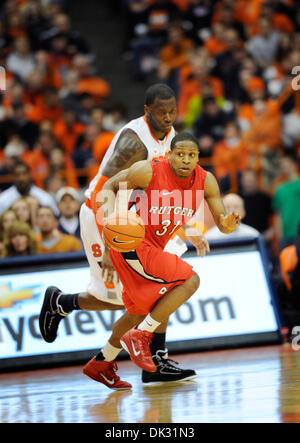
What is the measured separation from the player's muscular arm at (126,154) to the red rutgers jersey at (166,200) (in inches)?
9.9

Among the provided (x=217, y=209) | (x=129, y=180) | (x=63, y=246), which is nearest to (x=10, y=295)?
(x=63, y=246)

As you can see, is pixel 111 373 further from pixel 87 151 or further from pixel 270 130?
pixel 87 151

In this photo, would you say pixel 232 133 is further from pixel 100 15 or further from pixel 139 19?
→ pixel 100 15

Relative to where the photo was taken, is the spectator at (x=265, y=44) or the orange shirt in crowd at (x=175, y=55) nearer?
the spectator at (x=265, y=44)

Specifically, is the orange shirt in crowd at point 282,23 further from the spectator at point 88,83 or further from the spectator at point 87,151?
the spectator at point 87,151

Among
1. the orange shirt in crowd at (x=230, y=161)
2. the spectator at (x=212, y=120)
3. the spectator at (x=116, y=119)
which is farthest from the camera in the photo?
the spectator at (x=116, y=119)

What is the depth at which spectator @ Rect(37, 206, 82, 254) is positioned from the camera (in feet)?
26.6

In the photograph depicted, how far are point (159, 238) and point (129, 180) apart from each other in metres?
0.50

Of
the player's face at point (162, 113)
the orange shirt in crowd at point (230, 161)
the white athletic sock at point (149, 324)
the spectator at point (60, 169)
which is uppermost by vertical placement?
the spectator at point (60, 169)

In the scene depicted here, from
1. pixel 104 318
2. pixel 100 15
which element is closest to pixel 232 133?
pixel 104 318

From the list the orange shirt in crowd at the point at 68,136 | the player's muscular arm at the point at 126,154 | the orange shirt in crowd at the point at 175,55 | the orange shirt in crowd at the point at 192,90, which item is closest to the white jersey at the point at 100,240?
the player's muscular arm at the point at 126,154

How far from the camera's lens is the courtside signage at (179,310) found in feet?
23.7

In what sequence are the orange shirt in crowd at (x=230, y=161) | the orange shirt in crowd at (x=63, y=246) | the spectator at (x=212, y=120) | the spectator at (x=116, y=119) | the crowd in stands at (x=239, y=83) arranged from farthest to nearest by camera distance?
the spectator at (x=116, y=119) → the spectator at (x=212, y=120) → the orange shirt in crowd at (x=230, y=161) → the crowd in stands at (x=239, y=83) → the orange shirt in crowd at (x=63, y=246)

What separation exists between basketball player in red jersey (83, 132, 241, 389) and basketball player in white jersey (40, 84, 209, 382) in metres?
0.16
